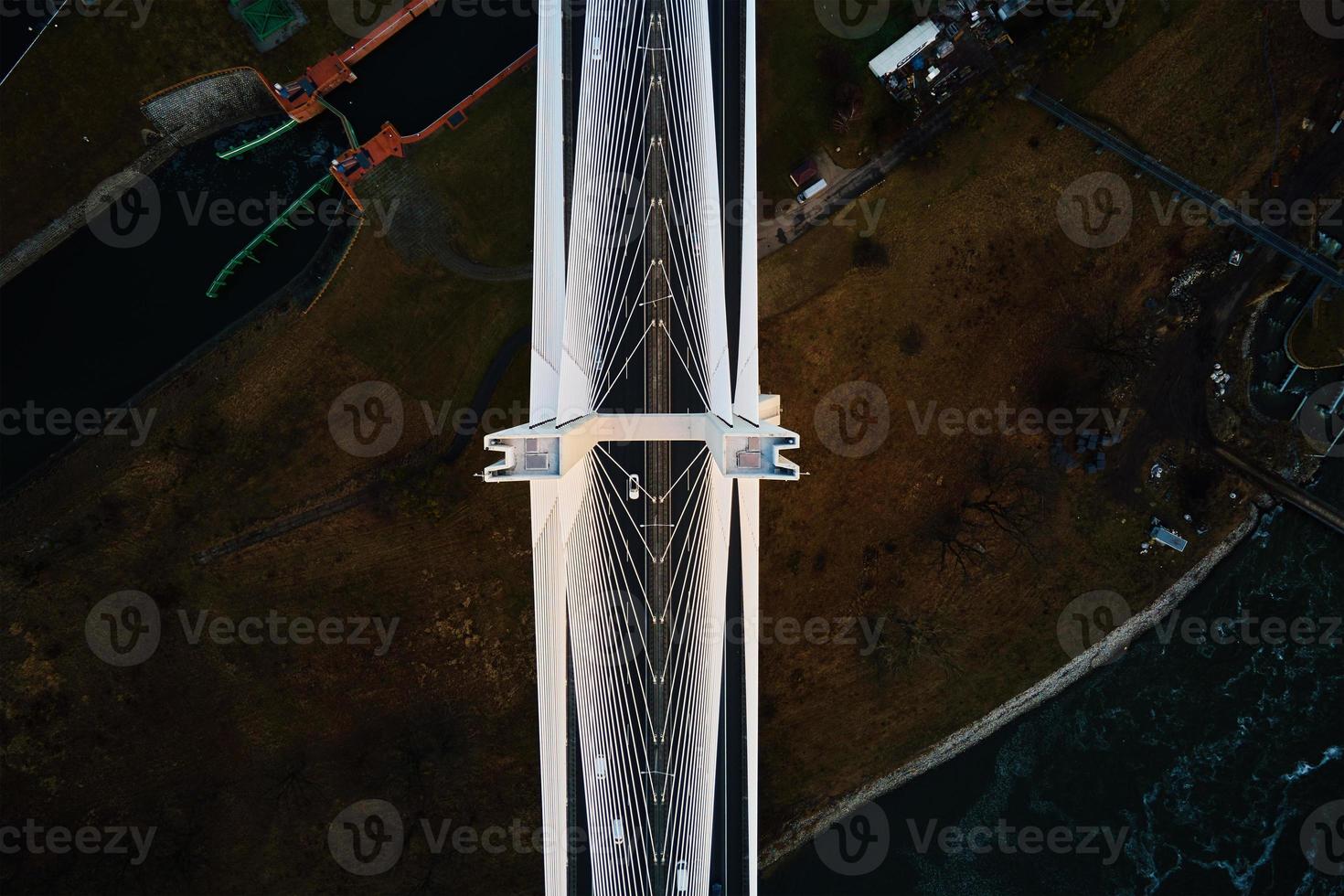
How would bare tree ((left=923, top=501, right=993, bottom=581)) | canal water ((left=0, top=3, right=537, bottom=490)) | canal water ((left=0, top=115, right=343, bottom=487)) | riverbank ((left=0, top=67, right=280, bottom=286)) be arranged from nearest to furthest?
riverbank ((left=0, top=67, right=280, bottom=286)), canal water ((left=0, top=3, right=537, bottom=490)), canal water ((left=0, top=115, right=343, bottom=487)), bare tree ((left=923, top=501, right=993, bottom=581))

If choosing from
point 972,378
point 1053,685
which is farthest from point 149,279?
point 1053,685

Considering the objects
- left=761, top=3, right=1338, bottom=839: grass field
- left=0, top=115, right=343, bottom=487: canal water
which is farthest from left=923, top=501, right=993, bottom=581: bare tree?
left=0, top=115, right=343, bottom=487: canal water

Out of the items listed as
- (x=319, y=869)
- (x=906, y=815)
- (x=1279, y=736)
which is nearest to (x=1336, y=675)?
(x=1279, y=736)

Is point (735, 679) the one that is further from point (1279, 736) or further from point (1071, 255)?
point (1279, 736)

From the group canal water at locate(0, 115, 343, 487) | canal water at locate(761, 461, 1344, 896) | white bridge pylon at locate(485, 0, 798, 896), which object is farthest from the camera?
canal water at locate(761, 461, 1344, 896)

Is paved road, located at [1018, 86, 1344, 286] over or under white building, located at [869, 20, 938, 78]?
under

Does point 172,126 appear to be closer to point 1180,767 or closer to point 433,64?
point 433,64

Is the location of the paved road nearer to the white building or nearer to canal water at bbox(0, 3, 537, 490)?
the white building
